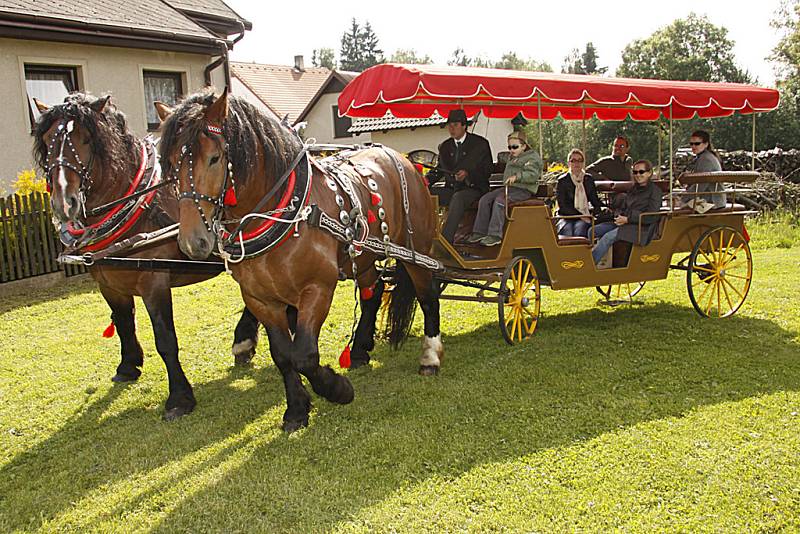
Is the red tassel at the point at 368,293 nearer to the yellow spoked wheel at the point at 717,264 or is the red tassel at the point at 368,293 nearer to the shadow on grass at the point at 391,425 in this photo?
the shadow on grass at the point at 391,425

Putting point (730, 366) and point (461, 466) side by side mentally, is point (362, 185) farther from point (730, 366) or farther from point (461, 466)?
point (730, 366)

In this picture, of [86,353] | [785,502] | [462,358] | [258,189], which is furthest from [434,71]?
[86,353]

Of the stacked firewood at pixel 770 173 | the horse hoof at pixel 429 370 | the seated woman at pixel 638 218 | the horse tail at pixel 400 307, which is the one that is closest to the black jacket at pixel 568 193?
the seated woman at pixel 638 218

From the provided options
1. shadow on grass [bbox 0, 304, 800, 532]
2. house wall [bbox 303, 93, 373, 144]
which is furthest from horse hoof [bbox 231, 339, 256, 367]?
house wall [bbox 303, 93, 373, 144]

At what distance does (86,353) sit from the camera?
6.80m

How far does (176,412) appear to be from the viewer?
4.98 meters

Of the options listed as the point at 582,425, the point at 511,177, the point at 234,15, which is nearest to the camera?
the point at 582,425

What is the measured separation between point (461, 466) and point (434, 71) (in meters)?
3.05

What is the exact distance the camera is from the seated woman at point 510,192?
602cm

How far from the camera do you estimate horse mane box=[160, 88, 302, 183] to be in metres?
3.59

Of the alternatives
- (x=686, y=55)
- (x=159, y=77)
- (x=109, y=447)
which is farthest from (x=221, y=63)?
(x=686, y=55)

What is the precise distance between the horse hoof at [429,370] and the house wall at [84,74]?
6.66m

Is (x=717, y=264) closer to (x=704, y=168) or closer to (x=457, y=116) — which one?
(x=704, y=168)

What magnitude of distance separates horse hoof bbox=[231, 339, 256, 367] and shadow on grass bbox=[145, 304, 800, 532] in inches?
42.9
